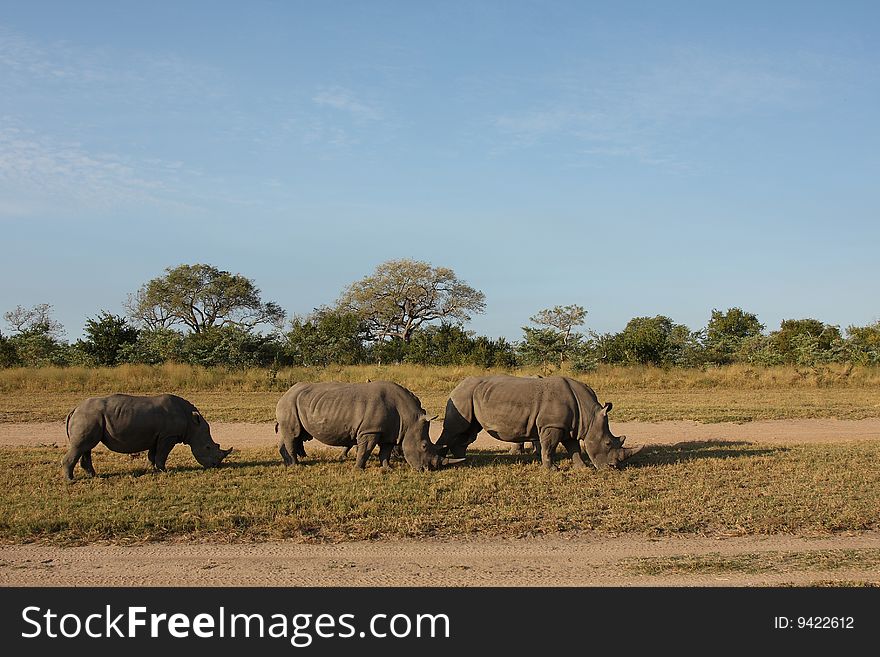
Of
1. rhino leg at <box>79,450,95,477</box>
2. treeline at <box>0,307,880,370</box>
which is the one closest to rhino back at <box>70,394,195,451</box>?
rhino leg at <box>79,450,95,477</box>

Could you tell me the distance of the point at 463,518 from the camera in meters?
10.3

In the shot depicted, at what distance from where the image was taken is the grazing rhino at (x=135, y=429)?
1295 centimetres

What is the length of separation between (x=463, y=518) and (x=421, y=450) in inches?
140

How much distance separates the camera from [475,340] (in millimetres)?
42531

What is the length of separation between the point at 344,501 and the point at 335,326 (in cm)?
3668

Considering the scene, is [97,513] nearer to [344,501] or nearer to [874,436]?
[344,501]

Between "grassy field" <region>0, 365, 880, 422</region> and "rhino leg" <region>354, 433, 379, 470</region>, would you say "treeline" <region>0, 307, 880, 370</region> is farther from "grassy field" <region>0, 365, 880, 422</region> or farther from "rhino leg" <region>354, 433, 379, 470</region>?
"rhino leg" <region>354, 433, 379, 470</region>

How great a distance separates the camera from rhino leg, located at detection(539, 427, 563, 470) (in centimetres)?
1417

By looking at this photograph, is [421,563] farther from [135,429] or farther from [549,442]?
[135,429]

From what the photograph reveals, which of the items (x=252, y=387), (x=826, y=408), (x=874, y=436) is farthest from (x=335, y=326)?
(x=874, y=436)

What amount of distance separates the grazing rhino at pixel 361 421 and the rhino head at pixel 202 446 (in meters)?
1.17

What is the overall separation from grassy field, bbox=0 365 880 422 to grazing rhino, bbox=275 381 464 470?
25.9 feet

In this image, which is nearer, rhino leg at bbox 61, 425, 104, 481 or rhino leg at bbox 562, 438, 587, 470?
rhino leg at bbox 61, 425, 104, 481

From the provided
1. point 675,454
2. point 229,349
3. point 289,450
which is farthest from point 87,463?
point 229,349
